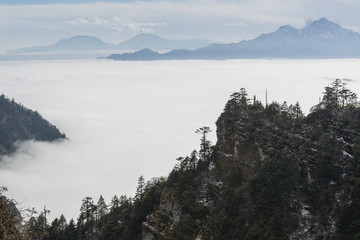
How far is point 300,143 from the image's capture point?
59406 mm

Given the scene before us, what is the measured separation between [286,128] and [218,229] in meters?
25.2

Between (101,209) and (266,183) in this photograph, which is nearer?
(266,183)

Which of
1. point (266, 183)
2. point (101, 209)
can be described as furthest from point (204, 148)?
point (101, 209)

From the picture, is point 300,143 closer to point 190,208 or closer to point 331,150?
point 331,150

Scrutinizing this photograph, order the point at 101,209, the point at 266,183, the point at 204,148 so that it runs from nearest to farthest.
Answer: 1. the point at 266,183
2. the point at 204,148
3. the point at 101,209

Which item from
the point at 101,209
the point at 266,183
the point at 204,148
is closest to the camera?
the point at 266,183

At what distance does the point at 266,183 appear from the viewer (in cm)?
5194

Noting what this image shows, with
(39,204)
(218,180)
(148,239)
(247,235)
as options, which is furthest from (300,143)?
(39,204)

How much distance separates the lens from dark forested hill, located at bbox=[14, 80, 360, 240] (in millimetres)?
46594

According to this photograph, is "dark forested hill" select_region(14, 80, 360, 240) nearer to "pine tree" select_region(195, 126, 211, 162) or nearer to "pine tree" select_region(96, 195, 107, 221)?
"pine tree" select_region(195, 126, 211, 162)

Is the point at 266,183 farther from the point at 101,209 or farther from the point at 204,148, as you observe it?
the point at 101,209

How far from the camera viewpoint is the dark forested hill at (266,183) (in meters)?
46.6

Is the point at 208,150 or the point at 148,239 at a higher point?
the point at 208,150

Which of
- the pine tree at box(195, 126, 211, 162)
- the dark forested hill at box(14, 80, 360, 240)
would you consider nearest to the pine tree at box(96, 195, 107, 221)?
the dark forested hill at box(14, 80, 360, 240)
